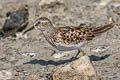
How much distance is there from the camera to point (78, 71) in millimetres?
10367

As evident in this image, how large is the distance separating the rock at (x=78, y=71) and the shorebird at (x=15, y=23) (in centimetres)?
553

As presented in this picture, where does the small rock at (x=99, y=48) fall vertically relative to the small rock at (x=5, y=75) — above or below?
above

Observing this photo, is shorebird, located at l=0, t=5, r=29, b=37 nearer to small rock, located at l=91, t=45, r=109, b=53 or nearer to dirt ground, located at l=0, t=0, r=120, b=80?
dirt ground, located at l=0, t=0, r=120, b=80

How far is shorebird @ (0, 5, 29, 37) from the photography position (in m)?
15.8

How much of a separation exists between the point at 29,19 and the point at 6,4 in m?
2.13

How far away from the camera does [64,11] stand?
56.1 ft

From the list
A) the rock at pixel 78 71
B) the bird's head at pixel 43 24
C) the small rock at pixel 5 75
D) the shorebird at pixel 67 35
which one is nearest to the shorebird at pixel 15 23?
the bird's head at pixel 43 24

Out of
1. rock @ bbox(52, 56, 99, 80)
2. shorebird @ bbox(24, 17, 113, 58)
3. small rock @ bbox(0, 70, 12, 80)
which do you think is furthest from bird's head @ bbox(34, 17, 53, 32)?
rock @ bbox(52, 56, 99, 80)

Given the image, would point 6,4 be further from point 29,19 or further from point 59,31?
point 59,31

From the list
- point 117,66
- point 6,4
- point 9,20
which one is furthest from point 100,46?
point 6,4

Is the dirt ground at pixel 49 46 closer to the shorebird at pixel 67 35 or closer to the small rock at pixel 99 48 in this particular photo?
the small rock at pixel 99 48

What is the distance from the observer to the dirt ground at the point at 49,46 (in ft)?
39.1

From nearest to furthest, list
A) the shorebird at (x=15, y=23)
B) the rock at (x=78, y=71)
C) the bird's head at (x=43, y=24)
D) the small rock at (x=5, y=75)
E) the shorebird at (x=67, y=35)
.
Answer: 1. the rock at (x=78, y=71)
2. the small rock at (x=5, y=75)
3. the shorebird at (x=67, y=35)
4. the bird's head at (x=43, y=24)
5. the shorebird at (x=15, y=23)

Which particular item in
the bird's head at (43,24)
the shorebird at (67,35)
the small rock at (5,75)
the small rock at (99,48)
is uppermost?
the bird's head at (43,24)
